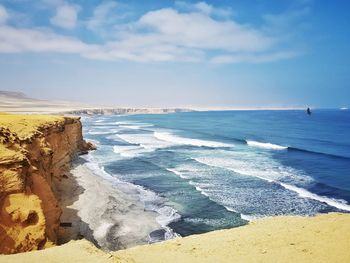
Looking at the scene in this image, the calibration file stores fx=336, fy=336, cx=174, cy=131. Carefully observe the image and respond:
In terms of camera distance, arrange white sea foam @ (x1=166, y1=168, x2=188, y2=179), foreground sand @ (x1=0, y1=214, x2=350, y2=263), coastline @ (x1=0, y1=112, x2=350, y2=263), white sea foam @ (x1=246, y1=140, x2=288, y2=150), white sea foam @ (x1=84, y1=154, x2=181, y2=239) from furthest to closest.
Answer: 1. white sea foam @ (x1=246, y1=140, x2=288, y2=150)
2. white sea foam @ (x1=166, y1=168, x2=188, y2=179)
3. white sea foam @ (x1=84, y1=154, x2=181, y2=239)
4. coastline @ (x1=0, y1=112, x2=350, y2=263)
5. foreground sand @ (x1=0, y1=214, x2=350, y2=263)

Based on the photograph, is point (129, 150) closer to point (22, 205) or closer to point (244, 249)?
point (22, 205)

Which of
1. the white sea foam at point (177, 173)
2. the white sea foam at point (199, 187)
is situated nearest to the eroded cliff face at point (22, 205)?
the white sea foam at point (199, 187)

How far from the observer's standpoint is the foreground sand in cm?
969

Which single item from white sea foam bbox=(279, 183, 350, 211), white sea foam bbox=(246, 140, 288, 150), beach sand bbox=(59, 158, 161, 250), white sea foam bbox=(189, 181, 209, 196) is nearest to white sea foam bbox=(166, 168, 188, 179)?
white sea foam bbox=(189, 181, 209, 196)

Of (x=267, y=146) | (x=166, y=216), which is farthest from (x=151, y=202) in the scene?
(x=267, y=146)

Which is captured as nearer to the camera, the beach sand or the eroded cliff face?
the eroded cliff face

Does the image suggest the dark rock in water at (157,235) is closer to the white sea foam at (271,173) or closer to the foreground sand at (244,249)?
the foreground sand at (244,249)

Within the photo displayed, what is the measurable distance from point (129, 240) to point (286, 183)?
56.6 feet

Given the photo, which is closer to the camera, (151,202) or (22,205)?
(22,205)

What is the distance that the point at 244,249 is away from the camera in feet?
36.8

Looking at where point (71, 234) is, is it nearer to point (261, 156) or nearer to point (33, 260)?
point (33, 260)

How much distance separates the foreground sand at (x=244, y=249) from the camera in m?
9.69

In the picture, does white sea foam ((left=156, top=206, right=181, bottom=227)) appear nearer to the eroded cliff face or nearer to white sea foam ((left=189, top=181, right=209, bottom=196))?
white sea foam ((left=189, top=181, right=209, bottom=196))

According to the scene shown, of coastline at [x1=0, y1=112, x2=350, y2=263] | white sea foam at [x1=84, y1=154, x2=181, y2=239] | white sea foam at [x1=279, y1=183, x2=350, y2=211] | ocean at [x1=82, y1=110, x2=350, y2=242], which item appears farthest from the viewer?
white sea foam at [x1=279, y1=183, x2=350, y2=211]
